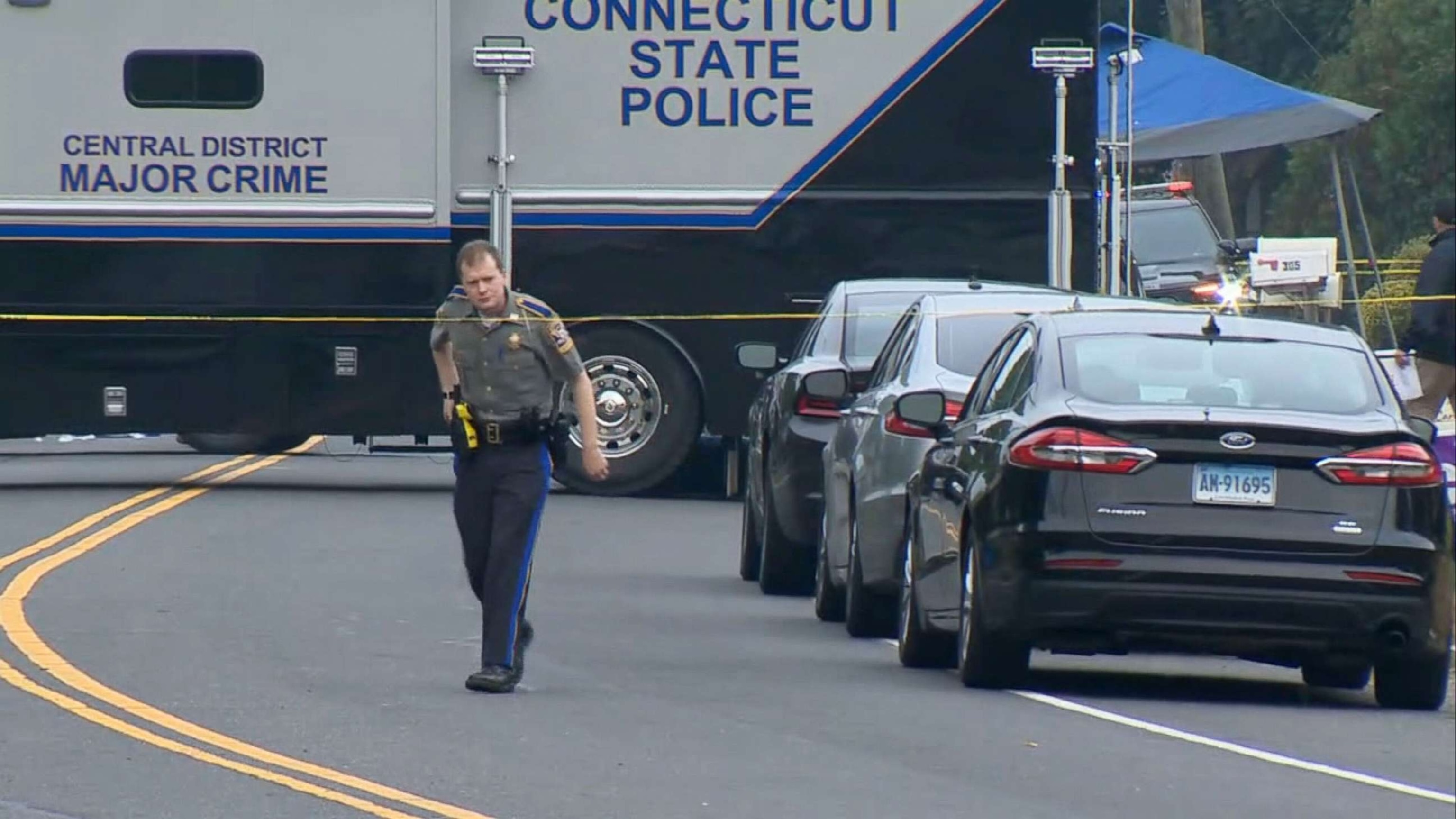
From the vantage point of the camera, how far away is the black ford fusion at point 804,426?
47.5 ft

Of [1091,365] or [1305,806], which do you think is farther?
[1091,365]

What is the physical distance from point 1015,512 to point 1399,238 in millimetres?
7131

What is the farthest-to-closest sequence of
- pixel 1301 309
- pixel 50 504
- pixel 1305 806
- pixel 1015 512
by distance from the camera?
pixel 1301 309
pixel 50 504
pixel 1015 512
pixel 1305 806

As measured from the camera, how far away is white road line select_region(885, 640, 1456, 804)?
30.0 ft

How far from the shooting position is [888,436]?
41.8 feet

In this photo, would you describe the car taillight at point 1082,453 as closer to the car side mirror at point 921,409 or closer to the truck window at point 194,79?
the car side mirror at point 921,409

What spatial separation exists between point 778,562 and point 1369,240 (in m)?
7.91

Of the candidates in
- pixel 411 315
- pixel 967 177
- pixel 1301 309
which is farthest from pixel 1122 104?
pixel 411 315

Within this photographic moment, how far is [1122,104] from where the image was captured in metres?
27.8

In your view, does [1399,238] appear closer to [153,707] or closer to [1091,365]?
[1091,365]

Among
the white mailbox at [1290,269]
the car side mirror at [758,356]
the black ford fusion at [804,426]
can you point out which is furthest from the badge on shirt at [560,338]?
the white mailbox at [1290,269]

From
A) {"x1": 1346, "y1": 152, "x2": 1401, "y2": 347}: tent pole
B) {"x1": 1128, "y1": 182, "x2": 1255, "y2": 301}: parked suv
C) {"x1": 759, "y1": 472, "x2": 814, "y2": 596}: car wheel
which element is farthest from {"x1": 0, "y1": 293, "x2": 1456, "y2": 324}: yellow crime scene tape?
{"x1": 1128, "y1": 182, "x2": 1255, "y2": 301}: parked suv

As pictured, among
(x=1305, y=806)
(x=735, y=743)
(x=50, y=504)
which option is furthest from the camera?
(x=50, y=504)

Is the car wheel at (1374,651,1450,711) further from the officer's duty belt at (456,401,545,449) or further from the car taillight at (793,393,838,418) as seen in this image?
the car taillight at (793,393,838,418)
